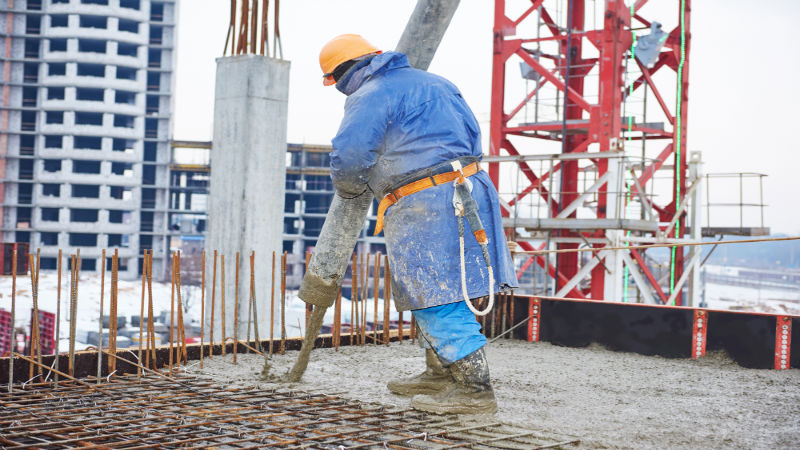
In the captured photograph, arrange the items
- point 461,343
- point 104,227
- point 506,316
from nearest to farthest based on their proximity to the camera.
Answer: point 461,343 → point 506,316 → point 104,227

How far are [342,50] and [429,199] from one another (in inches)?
36.7

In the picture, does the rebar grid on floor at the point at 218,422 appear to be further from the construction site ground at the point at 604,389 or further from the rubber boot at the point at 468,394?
the construction site ground at the point at 604,389

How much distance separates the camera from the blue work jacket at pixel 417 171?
12.1 feet

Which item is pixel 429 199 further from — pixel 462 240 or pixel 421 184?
pixel 462 240

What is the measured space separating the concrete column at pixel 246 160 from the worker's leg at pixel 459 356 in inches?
239

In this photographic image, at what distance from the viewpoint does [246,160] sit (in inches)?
386

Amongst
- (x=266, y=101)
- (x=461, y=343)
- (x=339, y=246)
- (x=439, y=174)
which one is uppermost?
(x=266, y=101)

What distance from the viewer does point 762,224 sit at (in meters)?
13.0

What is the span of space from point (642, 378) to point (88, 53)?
211 feet

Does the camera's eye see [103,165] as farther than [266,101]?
Yes

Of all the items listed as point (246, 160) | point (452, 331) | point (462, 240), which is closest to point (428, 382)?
point (452, 331)

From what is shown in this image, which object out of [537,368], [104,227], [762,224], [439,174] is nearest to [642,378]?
[537,368]

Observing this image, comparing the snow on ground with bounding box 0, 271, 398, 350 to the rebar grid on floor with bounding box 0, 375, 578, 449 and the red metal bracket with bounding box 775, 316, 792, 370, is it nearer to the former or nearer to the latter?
the red metal bracket with bounding box 775, 316, 792, 370

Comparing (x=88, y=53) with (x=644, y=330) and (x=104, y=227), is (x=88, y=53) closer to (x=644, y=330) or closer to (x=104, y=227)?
(x=104, y=227)
